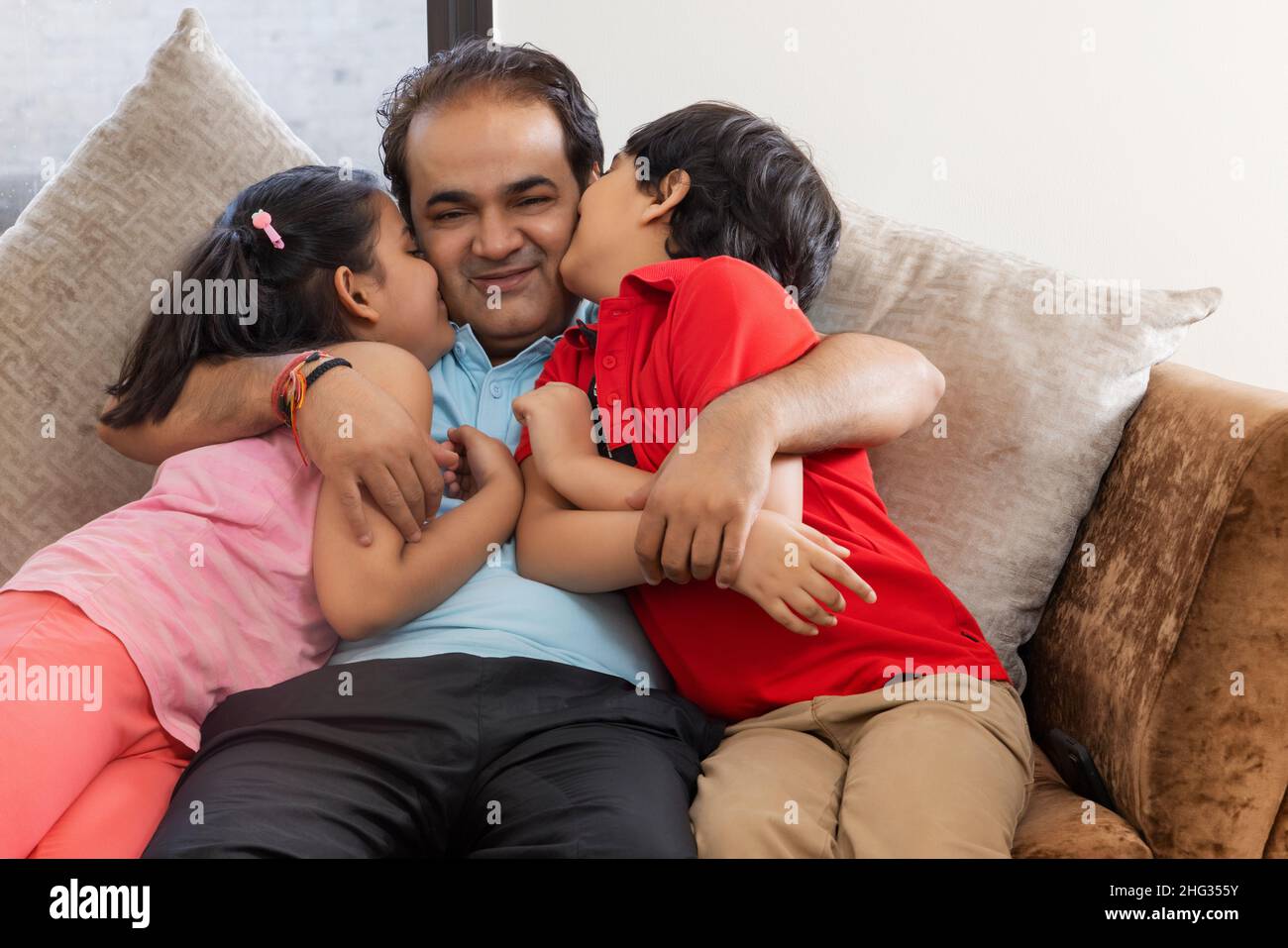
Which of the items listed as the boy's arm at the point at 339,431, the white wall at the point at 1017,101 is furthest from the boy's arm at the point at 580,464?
the white wall at the point at 1017,101

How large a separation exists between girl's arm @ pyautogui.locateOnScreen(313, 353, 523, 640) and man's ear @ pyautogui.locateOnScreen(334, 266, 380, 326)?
0.78ft

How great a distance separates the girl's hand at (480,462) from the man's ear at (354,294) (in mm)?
178

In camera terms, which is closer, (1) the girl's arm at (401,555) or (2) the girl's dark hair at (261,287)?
(1) the girl's arm at (401,555)

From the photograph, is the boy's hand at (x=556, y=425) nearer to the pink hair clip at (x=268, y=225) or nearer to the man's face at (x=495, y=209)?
the man's face at (x=495, y=209)

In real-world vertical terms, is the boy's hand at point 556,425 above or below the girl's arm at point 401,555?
above

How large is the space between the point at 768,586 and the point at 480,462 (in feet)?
1.14

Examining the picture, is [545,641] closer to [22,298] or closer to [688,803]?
[688,803]

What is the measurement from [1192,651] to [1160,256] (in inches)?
45.7

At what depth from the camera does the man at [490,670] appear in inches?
33.9

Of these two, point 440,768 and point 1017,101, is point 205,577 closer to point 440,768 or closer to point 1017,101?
point 440,768

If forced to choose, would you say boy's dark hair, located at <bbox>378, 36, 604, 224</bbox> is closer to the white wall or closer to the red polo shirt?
the red polo shirt

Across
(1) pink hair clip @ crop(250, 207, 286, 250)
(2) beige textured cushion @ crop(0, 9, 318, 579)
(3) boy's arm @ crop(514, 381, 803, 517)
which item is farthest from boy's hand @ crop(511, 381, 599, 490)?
(2) beige textured cushion @ crop(0, 9, 318, 579)

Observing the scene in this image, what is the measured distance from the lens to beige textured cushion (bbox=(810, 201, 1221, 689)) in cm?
119
